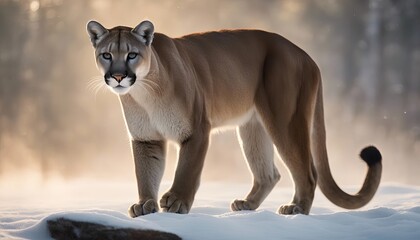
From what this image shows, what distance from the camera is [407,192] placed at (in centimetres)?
942

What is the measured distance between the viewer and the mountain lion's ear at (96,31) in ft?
23.1

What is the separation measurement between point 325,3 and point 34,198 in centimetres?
1878

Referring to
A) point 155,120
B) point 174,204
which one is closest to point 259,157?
point 155,120

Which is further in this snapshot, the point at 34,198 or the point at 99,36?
the point at 34,198

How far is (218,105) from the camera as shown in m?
7.68

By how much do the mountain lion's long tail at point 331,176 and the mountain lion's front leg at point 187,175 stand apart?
3.79ft

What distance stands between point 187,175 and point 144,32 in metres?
1.03

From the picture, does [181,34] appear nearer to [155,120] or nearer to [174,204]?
[155,120]

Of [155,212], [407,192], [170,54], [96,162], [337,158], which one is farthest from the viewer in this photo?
[96,162]

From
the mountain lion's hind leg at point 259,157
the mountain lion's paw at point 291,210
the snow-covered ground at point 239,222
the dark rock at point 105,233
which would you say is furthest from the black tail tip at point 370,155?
the dark rock at point 105,233

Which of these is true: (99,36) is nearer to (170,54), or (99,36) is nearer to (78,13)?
(170,54)

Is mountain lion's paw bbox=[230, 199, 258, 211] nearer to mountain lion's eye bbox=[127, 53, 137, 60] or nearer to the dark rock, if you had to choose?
mountain lion's eye bbox=[127, 53, 137, 60]

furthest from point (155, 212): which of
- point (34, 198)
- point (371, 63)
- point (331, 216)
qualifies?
point (371, 63)

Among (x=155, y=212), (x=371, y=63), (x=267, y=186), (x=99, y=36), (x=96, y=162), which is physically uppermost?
(x=371, y=63)
